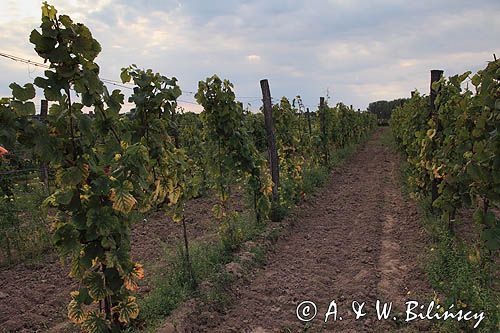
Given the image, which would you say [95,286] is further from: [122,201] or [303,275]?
[303,275]

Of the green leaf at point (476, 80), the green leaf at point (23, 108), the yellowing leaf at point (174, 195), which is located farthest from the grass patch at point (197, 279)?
the green leaf at point (476, 80)

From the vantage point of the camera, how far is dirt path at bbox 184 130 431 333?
3.93 meters

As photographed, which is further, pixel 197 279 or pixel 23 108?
pixel 197 279

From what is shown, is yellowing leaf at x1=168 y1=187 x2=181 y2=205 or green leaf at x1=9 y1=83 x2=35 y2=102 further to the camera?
yellowing leaf at x1=168 y1=187 x2=181 y2=205

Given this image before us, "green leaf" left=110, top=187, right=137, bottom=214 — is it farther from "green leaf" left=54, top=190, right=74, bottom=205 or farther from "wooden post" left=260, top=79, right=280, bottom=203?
"wooden post" left=260, top=79, right=280, bottom=203

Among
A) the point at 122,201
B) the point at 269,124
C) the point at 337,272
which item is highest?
the point at 269,124

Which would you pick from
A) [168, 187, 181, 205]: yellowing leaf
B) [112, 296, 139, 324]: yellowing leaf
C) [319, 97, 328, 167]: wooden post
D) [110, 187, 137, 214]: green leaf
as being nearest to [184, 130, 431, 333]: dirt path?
[112, 296, 139, 324]: yellowing leaf

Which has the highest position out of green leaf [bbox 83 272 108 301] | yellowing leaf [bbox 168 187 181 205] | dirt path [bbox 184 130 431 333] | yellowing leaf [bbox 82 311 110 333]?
yellowing leaf [bbox 168 187 181 205]

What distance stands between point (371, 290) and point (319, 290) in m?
0.57

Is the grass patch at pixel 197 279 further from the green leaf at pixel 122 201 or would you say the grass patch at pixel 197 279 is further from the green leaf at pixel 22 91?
the green leaf at pixel 22 91

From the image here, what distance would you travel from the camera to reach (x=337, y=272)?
16.6 ft

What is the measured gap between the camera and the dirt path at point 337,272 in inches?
155

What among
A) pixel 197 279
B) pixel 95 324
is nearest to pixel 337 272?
pixel 197 279

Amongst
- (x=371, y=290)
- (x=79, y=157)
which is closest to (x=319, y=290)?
(x=371, y=290)
